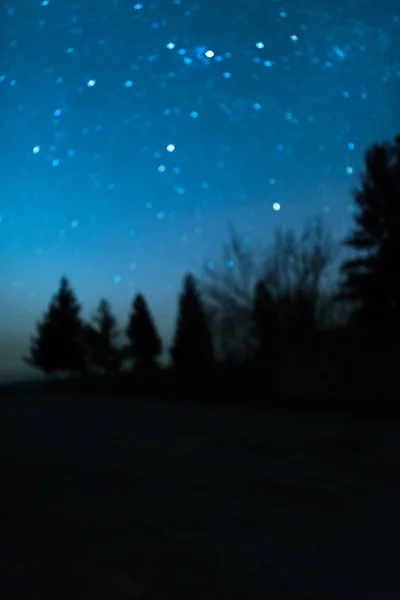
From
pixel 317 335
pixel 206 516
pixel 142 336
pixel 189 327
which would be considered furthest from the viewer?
pixel 142 336

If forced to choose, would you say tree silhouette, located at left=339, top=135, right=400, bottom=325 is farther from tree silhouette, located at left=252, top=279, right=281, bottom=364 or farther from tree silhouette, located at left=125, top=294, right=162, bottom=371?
tree silhouette, located at left=125, top=294, right=162, bottom=371

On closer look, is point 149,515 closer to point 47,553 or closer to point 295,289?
point 47,553

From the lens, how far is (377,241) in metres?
35.3

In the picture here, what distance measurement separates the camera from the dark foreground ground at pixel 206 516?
20.7 ft

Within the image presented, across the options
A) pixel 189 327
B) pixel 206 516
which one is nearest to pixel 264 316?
pixel 189 327

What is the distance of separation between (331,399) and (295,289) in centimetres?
1296

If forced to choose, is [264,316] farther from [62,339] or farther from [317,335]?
[62,339]

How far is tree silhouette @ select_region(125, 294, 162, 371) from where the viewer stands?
64562 mm

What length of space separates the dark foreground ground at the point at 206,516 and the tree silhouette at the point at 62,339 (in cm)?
4591

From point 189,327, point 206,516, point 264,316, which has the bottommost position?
point 206,516

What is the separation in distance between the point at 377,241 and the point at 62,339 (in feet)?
109

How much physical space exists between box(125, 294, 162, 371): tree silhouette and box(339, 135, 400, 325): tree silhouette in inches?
1193

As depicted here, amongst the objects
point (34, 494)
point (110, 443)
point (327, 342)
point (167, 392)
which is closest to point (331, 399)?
point (327, 342)

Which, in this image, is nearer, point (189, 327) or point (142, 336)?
point (189, 327)
